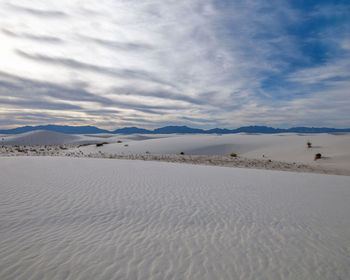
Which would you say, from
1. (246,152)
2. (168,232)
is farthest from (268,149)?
(168,232)

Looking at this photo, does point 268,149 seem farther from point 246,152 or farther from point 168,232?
point 168,232

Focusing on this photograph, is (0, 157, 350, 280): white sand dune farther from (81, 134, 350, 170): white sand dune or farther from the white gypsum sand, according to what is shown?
(81, 134, 350, 170): white sand dune

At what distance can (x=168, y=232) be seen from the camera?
184 inches

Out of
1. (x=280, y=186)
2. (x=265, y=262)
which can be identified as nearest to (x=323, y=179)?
(x=280, y=186)

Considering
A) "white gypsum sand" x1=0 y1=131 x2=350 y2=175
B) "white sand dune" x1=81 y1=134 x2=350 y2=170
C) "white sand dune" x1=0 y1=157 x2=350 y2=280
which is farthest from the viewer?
"white sand dune" x1=81 y1=134 x2=350 y2=170

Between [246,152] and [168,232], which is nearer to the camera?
[168,232]

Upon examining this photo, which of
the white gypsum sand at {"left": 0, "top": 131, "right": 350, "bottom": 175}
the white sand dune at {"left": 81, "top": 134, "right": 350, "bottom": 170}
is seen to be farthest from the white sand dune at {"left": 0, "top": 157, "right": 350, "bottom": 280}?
the white sand dune at {"left": 81, "top": 134, "right": 350, "bottom": 170}

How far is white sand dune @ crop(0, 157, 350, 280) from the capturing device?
3.41 metres

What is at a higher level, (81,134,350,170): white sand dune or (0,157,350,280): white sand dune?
(81,134,350,170): white sand dune

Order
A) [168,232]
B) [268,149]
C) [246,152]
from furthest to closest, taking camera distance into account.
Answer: [246,152], [268,149], [168,232]

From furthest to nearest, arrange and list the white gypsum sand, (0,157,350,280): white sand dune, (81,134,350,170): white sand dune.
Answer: (81,134,350,170): white sand dune
the white gypsum sand
(0,157,350,280): white sand dune

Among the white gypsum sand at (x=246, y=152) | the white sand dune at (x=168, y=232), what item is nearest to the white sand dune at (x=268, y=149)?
the white gypsum sand at (x=246, y=152)

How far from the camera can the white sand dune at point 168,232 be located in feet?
11.2

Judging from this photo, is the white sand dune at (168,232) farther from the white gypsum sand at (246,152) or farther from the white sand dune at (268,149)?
the white sand dune at (268,149)
